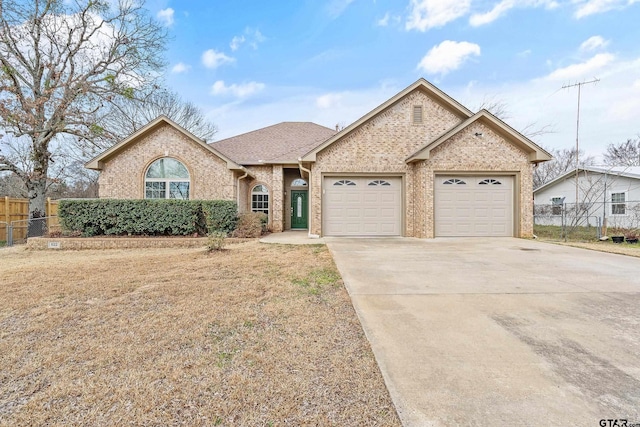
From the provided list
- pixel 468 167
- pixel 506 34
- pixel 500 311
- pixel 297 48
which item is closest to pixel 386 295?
pixel 500 311

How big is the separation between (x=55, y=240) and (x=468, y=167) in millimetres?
15508

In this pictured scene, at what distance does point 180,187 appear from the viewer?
1389 centimetres

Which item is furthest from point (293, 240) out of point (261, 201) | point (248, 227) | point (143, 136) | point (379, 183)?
point (143, 136)

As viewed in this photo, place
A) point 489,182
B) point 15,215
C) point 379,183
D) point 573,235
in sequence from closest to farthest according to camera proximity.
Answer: point 489,182 < point 379,183 < point 573,235 < point 15,215

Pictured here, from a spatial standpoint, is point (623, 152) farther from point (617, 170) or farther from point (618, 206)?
point (618, 206)

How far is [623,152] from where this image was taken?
2994cm

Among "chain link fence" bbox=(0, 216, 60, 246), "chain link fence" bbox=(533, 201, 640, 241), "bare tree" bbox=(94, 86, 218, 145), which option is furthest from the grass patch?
"bare tree" bbox=(94, 86, 218, 145)

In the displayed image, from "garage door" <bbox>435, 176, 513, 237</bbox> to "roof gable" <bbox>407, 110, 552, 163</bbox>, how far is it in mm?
1216

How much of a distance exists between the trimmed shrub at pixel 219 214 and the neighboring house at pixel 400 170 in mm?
1720

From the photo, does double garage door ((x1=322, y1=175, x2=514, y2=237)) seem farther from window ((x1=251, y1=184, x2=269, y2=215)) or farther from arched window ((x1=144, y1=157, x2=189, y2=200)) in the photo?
arched window ((x1=144, y1=157, x2=189, y2=200))

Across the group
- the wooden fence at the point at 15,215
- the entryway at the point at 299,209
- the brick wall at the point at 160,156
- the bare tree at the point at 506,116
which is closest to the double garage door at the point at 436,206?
the entryway at the point at 299,209

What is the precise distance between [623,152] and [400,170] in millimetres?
32162

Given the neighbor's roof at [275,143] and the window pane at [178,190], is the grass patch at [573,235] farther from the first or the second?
the window pane at [178,190]

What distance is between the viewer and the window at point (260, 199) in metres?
15.4
